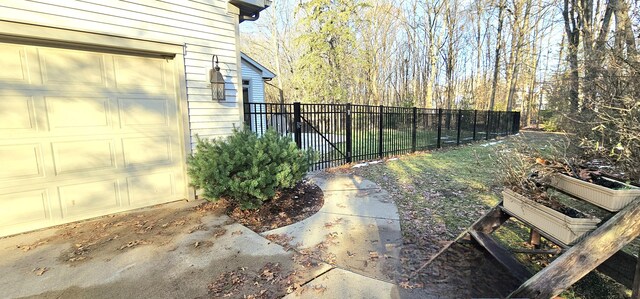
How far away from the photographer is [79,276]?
2.58m

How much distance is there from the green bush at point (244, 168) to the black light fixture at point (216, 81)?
2.78 feet

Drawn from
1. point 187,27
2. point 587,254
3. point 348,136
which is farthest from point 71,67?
point 348,136

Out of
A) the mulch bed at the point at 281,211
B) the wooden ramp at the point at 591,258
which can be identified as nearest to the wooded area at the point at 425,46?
the wooden ramp at the point at 591,258

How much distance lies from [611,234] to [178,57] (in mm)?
5001

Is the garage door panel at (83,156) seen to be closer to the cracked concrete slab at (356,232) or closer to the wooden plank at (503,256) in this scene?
the cracked concrete slab at (356,232)

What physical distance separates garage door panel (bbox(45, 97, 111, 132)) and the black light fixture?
1411 millimetres

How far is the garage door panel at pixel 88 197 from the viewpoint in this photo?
368 centimetres

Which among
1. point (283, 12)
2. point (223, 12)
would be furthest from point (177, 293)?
point (283, 12)

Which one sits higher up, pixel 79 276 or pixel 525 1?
pixel 525 1

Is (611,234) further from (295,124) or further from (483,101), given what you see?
(483,101)

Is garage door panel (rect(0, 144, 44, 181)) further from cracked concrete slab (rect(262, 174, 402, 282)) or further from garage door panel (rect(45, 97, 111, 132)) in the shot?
cracked concrete slab (rect(262, 174, 402, 282))

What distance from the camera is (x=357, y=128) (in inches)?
318

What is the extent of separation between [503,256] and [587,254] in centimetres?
75

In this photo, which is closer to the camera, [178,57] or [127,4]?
[127,4]
